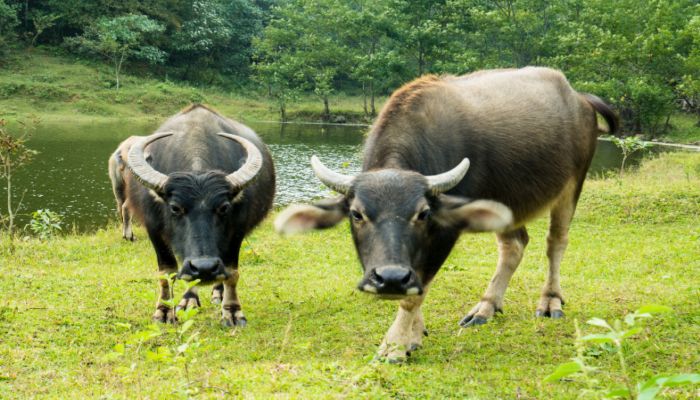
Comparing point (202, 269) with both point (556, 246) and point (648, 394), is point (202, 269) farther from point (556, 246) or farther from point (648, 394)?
point (648, 394)

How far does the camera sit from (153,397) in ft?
10.6

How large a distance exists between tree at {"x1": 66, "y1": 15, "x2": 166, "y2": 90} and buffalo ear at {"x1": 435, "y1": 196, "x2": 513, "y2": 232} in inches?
1306

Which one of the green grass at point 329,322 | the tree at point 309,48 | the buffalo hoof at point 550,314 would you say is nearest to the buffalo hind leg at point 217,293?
the green grass at point 329,322

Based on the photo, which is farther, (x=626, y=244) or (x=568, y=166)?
(x=626, y=244)

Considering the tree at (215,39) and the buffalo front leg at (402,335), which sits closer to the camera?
the buffalo front leg at (402,335)

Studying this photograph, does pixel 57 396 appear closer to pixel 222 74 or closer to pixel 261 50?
pixel 261 50

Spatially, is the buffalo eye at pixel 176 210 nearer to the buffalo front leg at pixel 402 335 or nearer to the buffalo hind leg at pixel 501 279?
the buffalo front leg at pixel 402 335

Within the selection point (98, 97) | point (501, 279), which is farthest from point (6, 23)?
point (501, 279)

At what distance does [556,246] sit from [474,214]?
1.83 meters

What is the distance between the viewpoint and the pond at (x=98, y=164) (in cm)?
1274

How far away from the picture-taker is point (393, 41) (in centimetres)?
3616

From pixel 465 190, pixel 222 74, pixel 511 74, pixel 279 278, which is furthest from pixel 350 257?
pixel 222 74

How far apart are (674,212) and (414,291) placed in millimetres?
7814

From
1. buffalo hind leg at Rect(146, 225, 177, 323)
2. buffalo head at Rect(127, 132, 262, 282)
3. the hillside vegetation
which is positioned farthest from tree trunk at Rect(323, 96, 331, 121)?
buffalo head at Rect(127, 132, 262, 282)
